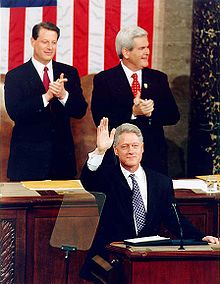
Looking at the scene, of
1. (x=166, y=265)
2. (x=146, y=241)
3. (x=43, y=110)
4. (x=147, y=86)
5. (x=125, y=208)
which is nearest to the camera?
(x=166, y=265)

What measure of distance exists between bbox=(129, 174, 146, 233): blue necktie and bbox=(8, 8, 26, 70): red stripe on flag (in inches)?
51.7

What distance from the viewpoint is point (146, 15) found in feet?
23.8

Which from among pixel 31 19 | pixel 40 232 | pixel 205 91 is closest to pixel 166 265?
pixel 40 232

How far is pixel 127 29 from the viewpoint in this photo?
7215 millimetres

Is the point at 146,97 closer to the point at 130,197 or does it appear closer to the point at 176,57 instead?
the point at 176,57

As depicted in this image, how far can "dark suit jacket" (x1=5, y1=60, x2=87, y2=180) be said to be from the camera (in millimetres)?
7148

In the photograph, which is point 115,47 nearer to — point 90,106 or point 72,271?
point 90,106

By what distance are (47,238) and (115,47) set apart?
61.2 inches

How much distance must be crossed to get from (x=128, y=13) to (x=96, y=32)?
284 mm

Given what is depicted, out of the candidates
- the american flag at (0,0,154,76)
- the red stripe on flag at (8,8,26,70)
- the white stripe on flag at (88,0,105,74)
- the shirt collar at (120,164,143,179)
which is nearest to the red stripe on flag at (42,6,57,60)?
the american flag at (0,0,154,76)

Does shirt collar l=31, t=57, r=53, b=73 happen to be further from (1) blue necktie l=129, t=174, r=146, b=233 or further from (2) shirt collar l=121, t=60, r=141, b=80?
(1) blue necktie l=129, t=174, r=146, b=233

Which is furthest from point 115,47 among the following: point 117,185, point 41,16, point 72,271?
point 72,271

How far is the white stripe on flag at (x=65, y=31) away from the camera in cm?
716

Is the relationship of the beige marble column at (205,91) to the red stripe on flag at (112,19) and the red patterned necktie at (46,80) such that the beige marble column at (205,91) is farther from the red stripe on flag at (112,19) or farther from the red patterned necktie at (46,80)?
the red patterned necktie at (46,80)
